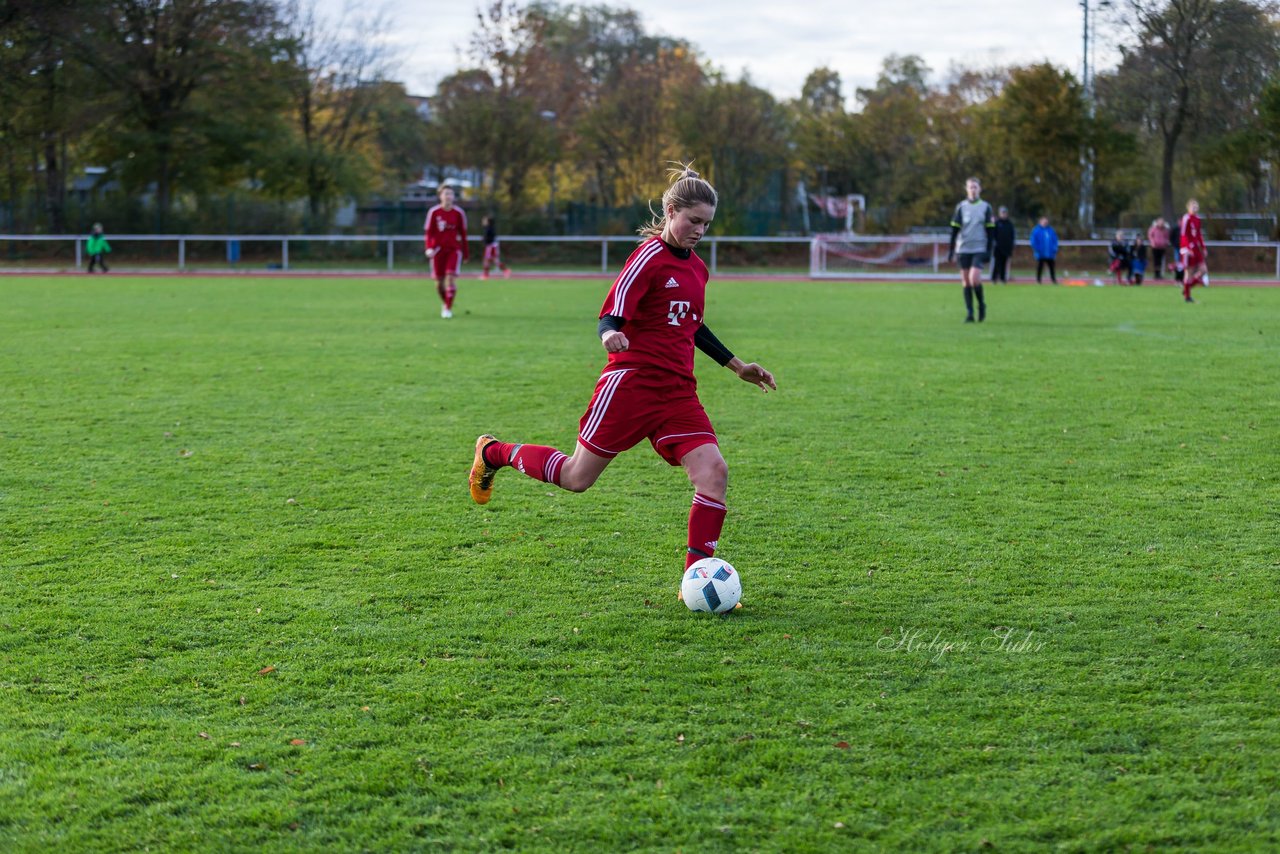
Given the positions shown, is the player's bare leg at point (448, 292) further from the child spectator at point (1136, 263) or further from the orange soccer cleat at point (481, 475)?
the child spectator at point (1136, 263)

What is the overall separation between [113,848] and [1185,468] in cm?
646

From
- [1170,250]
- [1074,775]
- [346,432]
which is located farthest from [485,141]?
[1074,775]

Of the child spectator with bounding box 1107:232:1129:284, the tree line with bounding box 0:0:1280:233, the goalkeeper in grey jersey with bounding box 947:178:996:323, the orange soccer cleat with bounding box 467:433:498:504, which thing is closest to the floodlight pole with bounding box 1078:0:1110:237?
the tree line with bounding box 0:0:1280:233

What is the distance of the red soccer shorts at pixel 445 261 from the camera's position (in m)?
18.7

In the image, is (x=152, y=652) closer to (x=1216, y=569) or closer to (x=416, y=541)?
(x=416, y=541)

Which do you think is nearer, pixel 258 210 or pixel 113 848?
pixel 113 848

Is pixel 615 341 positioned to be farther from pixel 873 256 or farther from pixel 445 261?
pixel 873 256

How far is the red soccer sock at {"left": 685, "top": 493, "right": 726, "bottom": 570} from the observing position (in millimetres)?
5039

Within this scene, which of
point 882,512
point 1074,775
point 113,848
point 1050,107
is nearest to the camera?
point 113,848

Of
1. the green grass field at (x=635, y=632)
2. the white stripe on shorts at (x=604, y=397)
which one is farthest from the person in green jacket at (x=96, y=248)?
the white stripe on shorts at (x=604, y=397)

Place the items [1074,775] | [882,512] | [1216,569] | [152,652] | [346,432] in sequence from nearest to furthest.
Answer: [1074,775]
[152,652]
[1216,569]
[882,512]
[346,432]

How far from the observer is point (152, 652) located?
440 cm

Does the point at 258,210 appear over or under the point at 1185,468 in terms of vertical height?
over

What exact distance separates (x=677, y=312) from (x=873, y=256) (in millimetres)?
31021
